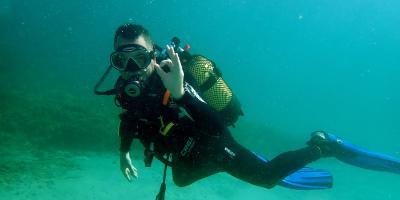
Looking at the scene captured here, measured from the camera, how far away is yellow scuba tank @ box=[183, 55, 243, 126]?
161 inches

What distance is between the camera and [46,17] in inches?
2370

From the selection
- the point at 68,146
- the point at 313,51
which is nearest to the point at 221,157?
the point at 68,146

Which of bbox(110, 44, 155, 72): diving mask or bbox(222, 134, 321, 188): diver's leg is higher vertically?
bbox(110, 44, 155, 72): diving mask

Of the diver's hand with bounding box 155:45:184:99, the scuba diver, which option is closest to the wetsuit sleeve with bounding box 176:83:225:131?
the scuba diver

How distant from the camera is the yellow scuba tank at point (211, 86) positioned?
4098 mm

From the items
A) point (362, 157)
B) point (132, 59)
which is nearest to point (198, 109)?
point (132, 59)

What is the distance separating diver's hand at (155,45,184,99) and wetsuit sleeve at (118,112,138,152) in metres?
0.72

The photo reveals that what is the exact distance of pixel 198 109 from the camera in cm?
365

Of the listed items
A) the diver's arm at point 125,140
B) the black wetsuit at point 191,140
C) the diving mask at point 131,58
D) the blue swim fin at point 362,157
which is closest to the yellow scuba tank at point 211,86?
the black wetsuit at point 191,140

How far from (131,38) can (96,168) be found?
5.87 meters

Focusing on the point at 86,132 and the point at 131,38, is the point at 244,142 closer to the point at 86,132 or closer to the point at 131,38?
the point at 86,132

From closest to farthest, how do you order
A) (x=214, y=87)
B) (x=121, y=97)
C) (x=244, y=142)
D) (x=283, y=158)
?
(x=121, y=97)
(x=214, y=87)
(x=283, y=158)
(x=244, y=142)

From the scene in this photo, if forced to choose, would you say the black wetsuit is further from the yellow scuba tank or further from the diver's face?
the yellow scuba tank

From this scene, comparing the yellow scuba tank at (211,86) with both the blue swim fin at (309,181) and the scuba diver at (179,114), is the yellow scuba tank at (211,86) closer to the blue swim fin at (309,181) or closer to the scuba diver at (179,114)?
the scuba diver at (179,114)
